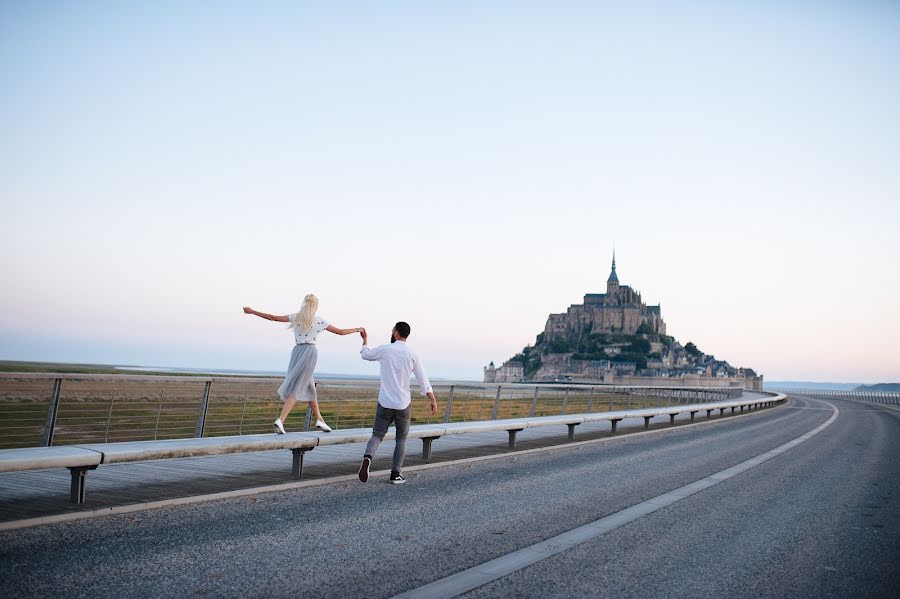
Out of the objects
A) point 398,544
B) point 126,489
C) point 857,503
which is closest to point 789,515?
point 857,503

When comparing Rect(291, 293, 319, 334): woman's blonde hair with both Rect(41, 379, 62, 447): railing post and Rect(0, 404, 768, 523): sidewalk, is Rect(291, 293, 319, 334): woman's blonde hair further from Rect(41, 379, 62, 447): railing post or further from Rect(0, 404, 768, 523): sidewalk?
Rect(41, 379, 62, 447): railing post

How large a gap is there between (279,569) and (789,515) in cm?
543

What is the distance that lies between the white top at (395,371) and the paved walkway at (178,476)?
1138 millimetres

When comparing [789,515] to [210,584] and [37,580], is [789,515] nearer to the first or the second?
[210,584]

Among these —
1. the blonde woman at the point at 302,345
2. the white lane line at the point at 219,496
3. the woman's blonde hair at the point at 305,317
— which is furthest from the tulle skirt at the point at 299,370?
the white lane line at the point at 219,496

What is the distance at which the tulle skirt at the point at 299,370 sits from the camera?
9469 millimetres

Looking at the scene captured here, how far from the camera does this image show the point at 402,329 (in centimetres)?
880

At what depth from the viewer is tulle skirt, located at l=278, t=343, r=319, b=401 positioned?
9469mm

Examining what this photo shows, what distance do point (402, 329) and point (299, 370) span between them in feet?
5.51

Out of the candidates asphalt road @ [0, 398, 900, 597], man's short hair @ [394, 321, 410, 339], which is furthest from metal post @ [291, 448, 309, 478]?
man's short hair @ [394, 321, 410, 339]

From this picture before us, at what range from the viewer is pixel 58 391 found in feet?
26.3

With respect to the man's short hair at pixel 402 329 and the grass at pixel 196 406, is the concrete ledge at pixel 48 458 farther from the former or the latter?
the man's short hair at pixel 402 329

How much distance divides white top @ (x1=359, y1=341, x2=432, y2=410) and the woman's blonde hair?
1.25m

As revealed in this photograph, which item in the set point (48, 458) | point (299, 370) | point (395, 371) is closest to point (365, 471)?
point (395, 371)
